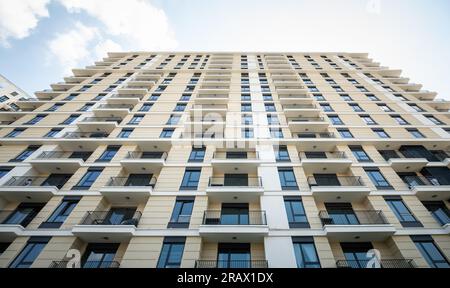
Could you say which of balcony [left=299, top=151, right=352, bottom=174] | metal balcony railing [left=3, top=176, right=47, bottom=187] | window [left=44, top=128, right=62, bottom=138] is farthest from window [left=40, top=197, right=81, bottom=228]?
balcony [left=299, top=151, right=352, bottom=174]

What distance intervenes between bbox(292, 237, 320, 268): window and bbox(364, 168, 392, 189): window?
22.8ft

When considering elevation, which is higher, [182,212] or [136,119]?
[136,119]

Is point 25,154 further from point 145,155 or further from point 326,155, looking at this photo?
point 326,155

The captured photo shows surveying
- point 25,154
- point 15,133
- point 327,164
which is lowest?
point 327,164

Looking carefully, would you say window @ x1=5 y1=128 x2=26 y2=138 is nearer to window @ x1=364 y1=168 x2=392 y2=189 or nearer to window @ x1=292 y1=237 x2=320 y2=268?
window @ x1=292 y1=237 x2=320 y2=268

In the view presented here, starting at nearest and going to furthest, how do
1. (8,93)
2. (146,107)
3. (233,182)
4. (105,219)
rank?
(105,219) → (233,182) → (146,107) → (8,93)

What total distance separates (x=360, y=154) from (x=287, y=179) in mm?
7034

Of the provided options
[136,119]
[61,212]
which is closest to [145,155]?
[136,119]

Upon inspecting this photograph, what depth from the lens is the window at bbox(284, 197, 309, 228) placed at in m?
13.0

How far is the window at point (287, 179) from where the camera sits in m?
15.2

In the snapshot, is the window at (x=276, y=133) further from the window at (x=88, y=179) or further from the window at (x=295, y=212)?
the window at (x=88, y=179)

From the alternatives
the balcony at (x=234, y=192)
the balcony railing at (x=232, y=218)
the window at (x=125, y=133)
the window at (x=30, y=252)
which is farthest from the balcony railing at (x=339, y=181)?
the window at (x=30, y=252)

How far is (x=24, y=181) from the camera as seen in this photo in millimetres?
16016
